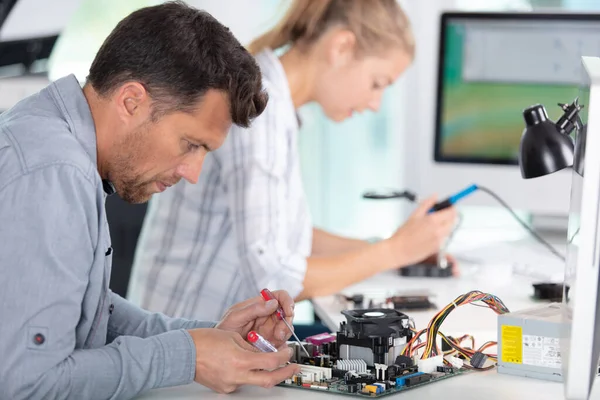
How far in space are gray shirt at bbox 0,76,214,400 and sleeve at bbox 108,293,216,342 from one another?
0.23 meters

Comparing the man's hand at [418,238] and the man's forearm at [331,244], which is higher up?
the man's hand at [418,238]

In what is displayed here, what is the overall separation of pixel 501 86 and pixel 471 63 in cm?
11

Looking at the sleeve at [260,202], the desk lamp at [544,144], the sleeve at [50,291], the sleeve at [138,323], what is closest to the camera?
the sleeve at [50,291]

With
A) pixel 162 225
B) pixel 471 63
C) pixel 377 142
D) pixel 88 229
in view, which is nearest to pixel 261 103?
pixel 88 229

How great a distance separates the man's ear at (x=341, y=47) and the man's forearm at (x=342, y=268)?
1.42 feet

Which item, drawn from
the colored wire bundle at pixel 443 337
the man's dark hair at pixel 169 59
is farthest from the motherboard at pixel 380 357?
the man's dark hair at pixel 169 59

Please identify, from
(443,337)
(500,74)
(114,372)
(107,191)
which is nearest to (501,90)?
(500,74)

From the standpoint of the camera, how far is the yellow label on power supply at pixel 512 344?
1.46 m

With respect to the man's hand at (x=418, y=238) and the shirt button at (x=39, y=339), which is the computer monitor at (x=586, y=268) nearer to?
the shirt button at (x=39, y=339)

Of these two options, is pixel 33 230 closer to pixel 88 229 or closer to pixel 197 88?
pixel 88 229

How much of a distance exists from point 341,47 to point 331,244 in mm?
598

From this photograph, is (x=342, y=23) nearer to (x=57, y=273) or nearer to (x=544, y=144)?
(x=544, y=144)

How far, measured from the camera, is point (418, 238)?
89.8 inches

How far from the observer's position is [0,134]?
4.28 feet
